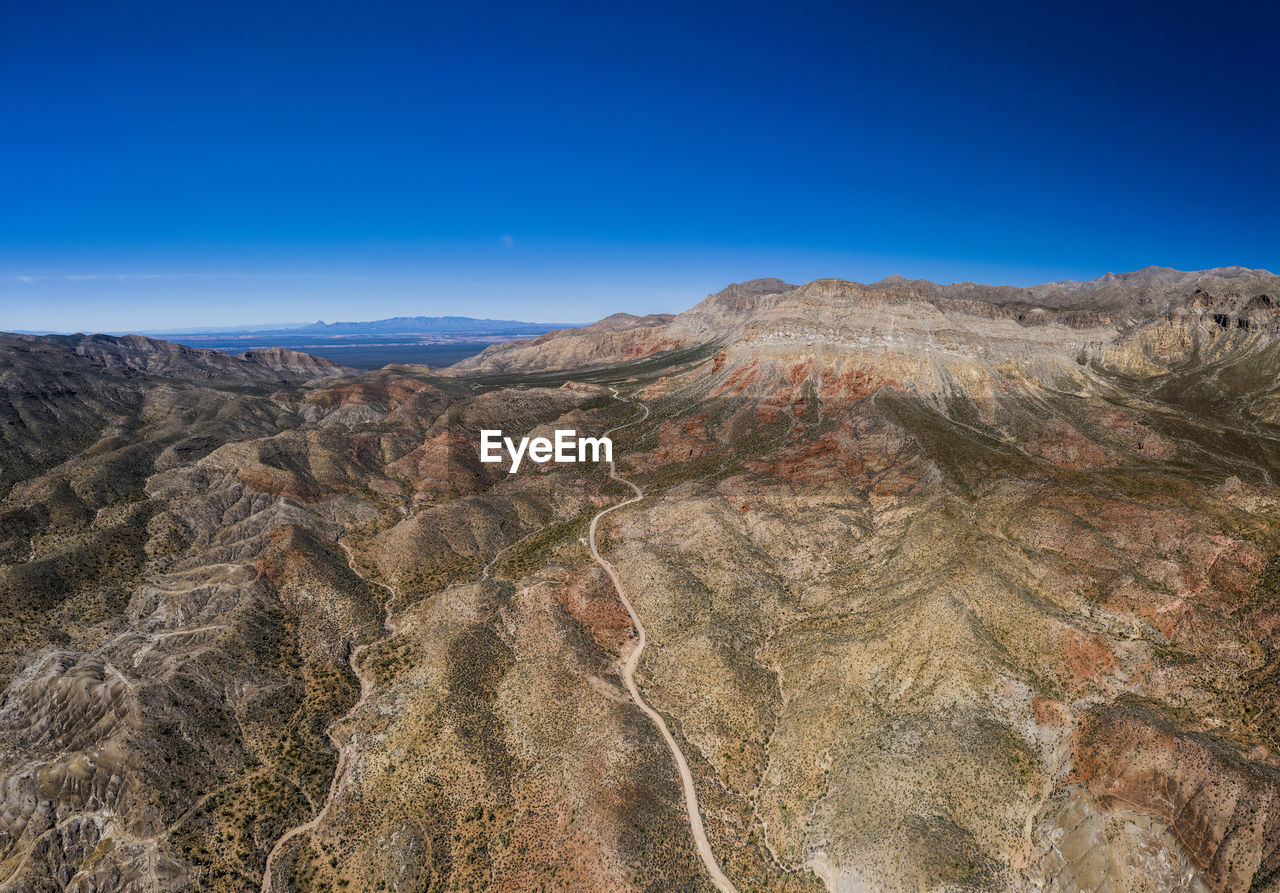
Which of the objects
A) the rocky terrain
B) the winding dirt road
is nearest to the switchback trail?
the rocky terrain

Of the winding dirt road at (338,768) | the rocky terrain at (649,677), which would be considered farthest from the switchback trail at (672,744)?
the winding dirt road at (338,768)

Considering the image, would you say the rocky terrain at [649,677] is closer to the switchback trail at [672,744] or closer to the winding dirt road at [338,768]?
the winding dirt road at [338,768]

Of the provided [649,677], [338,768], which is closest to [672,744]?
[649,677]

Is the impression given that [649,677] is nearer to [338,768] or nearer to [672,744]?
[672,744]

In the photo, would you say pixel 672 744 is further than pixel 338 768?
Yes

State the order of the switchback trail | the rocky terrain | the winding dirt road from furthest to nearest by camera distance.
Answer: the winding dirt road < the switchback trail < the rocky terrain

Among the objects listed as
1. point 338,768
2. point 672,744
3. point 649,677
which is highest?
point 649,677

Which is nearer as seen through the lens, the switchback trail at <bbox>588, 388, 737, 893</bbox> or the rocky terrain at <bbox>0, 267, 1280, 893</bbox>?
the rocky terrain at <bbox>0, 267, 1280, 893</bbox>

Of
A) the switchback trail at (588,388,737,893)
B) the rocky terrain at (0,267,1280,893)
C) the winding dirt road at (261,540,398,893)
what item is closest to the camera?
the rocky terrain at (0,267,1280,893)

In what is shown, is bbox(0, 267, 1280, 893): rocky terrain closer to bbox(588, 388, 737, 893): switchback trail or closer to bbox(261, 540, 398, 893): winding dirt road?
bbox(261, 540, 398, 893): winding dirt road

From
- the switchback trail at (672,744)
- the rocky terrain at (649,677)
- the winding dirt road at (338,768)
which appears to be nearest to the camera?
the rocky terrain at (649,677)
